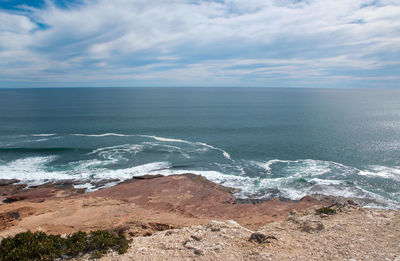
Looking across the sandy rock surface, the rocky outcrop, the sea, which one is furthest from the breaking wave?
the sandy rock surface

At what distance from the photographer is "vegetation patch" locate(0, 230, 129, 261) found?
1631 centimetres

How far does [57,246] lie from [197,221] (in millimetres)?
14696

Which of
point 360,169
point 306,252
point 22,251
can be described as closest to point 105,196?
point 22,251

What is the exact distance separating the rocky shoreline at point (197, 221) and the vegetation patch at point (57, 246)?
105 cm

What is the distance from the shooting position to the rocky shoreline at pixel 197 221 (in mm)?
17359

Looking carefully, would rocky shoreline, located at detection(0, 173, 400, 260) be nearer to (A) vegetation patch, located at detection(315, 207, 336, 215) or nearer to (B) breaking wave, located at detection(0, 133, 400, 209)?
(A) vegetation patch, located at detection(315, 207, 336, 215)

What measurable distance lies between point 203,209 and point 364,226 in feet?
61.0

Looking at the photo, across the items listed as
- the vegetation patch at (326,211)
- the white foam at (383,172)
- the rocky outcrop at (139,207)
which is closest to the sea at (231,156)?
the white foam at (383,172)

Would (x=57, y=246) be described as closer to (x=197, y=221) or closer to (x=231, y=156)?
(x=197, y=221)

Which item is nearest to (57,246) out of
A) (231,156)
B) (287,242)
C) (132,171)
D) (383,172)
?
(287,242)

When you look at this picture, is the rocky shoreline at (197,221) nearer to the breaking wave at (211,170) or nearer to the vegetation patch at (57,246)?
the vegetation patch at (57,246)

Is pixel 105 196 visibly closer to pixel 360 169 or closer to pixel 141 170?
pixel 141 170

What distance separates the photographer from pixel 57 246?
17297mm

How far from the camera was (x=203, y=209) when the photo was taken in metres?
33.6
